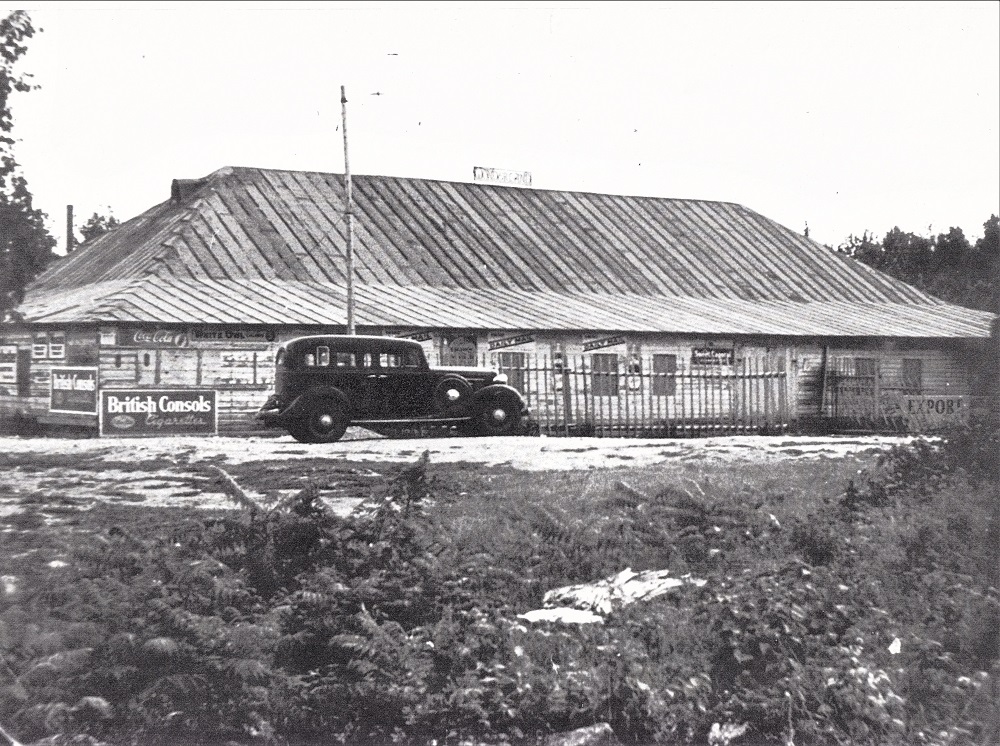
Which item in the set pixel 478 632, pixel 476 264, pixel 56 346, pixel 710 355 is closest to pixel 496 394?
pixel 478 632

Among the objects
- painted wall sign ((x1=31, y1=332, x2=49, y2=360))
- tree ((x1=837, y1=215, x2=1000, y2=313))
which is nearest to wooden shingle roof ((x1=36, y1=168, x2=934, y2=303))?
tree ((x1=837, y1=215, x2=1000, y2=313))

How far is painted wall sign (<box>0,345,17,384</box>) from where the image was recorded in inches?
249

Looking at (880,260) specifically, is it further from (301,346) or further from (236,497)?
(236,497)

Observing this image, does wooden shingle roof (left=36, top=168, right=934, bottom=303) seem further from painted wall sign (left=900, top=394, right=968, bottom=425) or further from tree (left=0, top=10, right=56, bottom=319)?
tree (left=0, top=10, right=56, bottom=319)

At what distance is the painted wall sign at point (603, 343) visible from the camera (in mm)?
17406

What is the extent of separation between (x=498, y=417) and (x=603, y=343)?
10366 millimetres

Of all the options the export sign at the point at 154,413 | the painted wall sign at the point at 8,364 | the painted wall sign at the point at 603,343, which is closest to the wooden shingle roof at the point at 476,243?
the painted wall sign at the point at 603,343

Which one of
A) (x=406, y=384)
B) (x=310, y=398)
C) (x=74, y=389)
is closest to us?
(x=310, y=398)

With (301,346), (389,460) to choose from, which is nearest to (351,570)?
(389,460)

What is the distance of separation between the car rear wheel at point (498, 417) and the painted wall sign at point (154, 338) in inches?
228

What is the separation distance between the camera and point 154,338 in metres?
Answer: 12.5

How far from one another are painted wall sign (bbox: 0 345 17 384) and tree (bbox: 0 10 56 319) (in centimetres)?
97

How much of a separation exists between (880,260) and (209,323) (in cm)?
852

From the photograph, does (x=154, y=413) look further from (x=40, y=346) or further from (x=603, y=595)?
(x=603, y=595)
